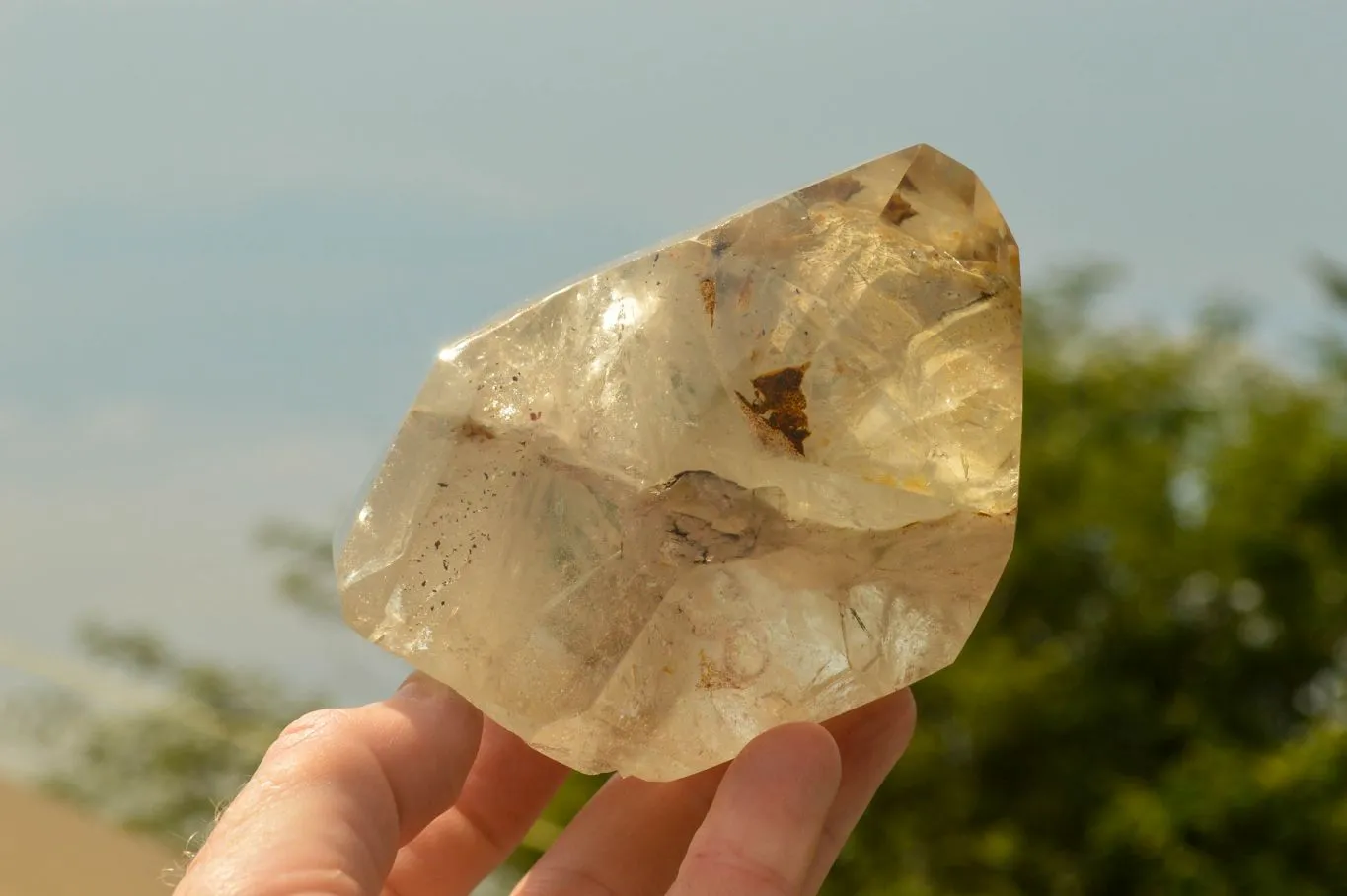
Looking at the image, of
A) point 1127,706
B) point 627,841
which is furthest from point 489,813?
point 1127,706

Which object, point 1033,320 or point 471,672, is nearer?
point 471,672

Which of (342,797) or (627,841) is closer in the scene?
(342,797)

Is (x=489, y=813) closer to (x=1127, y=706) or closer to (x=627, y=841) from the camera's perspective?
(x=627, y=841)

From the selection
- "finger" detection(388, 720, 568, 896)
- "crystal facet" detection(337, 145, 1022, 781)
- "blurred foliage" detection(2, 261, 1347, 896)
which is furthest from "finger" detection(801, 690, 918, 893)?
"blurred foliage" detection(2, 261, 1347, 896)

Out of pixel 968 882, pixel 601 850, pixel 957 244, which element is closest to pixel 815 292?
pixel 957 244

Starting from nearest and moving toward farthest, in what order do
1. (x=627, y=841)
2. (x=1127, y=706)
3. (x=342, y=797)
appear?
1. (x=342, y=797)
2. (x=627, y=841)
3. (x=1127, y=706)

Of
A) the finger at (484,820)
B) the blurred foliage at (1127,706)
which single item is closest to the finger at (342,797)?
the finger at (484,820)

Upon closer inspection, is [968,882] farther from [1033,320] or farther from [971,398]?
[971,398]
